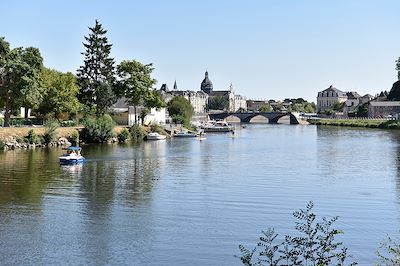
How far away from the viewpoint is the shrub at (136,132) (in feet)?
228

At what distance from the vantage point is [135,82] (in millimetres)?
71750

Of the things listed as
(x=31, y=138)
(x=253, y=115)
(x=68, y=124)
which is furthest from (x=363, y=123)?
(x=31, y=138)

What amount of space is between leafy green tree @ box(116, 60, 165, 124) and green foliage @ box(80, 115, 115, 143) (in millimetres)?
8893

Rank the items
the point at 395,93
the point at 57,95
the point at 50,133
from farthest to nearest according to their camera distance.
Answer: the point at 395,93 < the point at 57,95 < the point at 50,133

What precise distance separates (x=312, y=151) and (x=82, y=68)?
102ft

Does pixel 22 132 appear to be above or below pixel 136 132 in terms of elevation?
above

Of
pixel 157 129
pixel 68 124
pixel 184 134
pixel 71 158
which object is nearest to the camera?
pixel 71 158

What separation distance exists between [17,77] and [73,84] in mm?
11000

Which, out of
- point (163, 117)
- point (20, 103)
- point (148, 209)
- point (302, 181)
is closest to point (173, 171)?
point (302, 181)

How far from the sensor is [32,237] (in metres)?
19.5

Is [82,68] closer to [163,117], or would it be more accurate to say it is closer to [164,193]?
[163,117]

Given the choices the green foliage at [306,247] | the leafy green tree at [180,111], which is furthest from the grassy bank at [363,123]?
the green foliage at [306,247]

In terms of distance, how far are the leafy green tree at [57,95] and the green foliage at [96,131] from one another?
8.62 ft

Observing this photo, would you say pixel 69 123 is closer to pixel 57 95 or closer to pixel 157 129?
pixel 57 95
